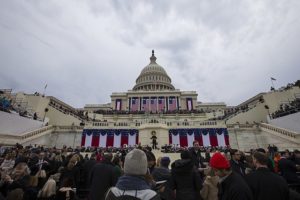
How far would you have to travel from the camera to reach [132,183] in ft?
5.70

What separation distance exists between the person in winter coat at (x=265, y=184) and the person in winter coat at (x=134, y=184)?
2.20m

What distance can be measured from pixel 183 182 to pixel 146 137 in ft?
82.8

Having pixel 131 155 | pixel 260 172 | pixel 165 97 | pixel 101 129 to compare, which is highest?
pixel 165 97

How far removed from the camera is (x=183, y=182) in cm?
346

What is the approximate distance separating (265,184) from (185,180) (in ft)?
4.28

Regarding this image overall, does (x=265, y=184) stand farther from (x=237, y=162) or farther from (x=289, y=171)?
(x=289, y=171)

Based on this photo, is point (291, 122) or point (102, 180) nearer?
point (102, 180)

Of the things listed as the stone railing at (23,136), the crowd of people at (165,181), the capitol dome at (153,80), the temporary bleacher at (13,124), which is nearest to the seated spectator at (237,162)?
the crowd of people at (165,181)

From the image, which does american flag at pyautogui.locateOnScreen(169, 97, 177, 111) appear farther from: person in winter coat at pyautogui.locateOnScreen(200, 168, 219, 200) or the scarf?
the scarf

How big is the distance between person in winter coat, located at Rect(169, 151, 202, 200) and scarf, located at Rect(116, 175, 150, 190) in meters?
1.84

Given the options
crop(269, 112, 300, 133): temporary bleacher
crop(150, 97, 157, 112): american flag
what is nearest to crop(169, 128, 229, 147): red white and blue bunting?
crop(269, 112, 300, 133): temporary bleacher

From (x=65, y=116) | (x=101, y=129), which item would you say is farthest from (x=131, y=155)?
(x=65, y=116)

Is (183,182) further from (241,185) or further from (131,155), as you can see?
(131,155)

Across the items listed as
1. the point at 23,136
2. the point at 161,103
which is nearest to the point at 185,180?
the point at 23,136
